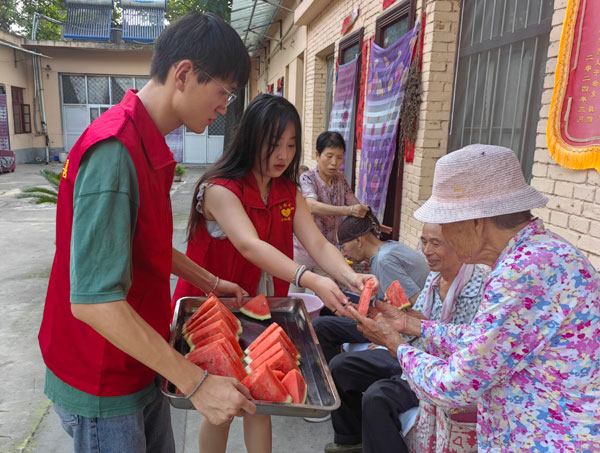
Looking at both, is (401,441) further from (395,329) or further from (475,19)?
(475,19)

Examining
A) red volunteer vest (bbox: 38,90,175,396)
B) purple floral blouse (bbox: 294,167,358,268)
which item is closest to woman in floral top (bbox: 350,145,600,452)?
red volunteer vest (bbox: 38,90,175,396)

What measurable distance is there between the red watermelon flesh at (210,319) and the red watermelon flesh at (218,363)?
11.4 inches

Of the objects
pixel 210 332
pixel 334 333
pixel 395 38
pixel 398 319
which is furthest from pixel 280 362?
pixel 395 38

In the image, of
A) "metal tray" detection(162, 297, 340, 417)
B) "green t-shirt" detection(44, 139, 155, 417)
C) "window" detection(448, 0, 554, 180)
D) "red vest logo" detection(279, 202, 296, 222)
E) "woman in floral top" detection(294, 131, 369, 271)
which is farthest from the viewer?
"woman in floral top" detection(294, 131, 369, 271)

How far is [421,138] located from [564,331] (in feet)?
12.6

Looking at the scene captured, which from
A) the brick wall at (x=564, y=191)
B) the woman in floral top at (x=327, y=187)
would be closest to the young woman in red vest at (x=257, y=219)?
the brick wall at (x=564, y=191)

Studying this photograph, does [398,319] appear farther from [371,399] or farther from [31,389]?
[31,389]

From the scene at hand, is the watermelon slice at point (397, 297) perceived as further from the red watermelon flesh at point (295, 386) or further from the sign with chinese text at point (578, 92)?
the sign with chinese text at point (578, 92)

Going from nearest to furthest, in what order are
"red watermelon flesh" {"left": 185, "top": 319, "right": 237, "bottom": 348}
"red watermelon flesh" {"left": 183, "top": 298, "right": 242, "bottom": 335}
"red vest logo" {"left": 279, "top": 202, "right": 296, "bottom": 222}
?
"red watermelon flesh" {"left": 185, "top": 319, "right": 237, "bottom": 348} → "red watermelon flesh" {"left": 183, "top": 298, "right": 242, "bottom": 335} → "red vest logo" {"left": 279, "top": 202, "right": 296, "bottom": 222}

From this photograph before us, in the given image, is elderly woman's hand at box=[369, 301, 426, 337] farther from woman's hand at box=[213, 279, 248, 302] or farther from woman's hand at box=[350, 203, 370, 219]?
woman's hand at box=[350, 203, 370, 219]

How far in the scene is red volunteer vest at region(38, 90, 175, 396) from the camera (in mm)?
1341

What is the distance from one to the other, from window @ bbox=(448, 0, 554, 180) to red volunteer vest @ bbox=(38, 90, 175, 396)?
10.5ft

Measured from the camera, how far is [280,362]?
1918 millimetres

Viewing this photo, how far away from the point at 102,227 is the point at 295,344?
4.50 feet
